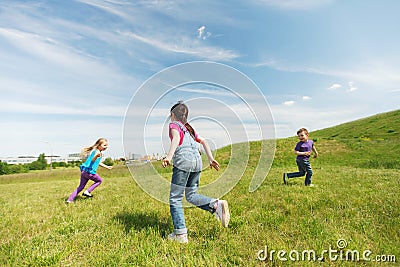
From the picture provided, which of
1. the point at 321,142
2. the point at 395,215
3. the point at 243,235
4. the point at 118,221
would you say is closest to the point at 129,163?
the point at 118,221

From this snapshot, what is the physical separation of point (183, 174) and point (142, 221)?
189 centimetres

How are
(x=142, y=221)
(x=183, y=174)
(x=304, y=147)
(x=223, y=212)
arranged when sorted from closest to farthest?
(x=223, y=212) → (x=183, y=174) → (x=142, y=221) → (x=304, y=147)

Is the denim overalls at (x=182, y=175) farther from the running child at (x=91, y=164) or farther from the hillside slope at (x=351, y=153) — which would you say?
the hillside slope at (x=351, y=153)

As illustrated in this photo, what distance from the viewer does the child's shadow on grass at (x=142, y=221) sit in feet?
17.9

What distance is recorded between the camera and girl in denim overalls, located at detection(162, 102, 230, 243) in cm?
475

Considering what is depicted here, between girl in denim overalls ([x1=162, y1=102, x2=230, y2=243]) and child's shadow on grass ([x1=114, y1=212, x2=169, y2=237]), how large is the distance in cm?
55

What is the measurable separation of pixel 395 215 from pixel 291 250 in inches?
120

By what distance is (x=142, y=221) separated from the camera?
236 inches

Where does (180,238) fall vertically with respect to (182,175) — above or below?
below

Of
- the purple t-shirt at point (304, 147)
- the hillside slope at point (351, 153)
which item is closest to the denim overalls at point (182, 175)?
the purple t-shirt at point (304, 147)

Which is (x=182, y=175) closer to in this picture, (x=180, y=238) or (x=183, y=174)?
(x=183, y=174)

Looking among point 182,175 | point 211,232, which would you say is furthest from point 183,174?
point 211,232

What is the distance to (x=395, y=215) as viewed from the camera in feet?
18.3

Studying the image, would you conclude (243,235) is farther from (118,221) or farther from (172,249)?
(118,221)
